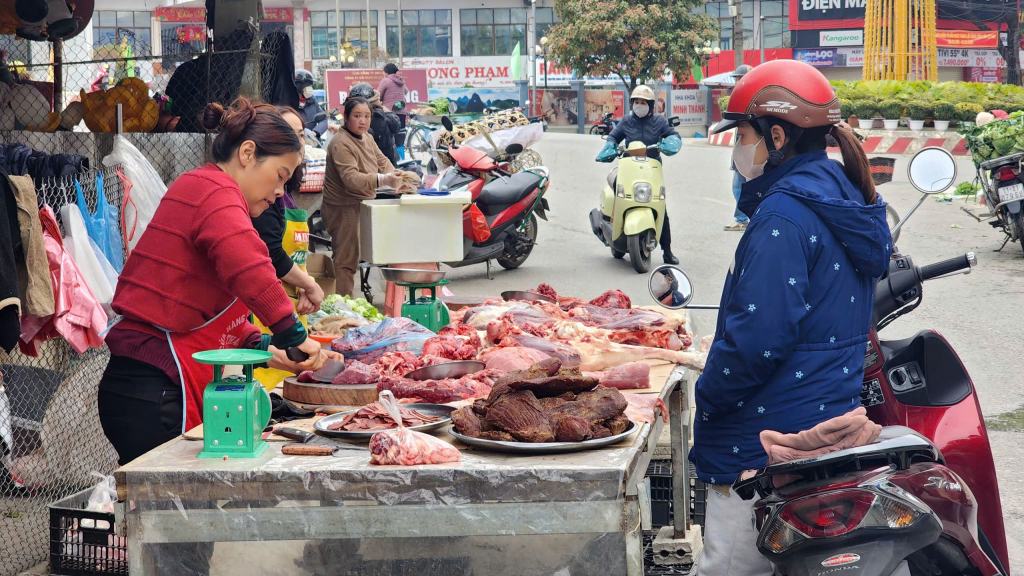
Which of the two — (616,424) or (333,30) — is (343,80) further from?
(616,424)

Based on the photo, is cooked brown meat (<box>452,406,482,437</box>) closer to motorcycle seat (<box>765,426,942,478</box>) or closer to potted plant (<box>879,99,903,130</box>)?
motorcycle seat (<box>765,426,942,478</box>)

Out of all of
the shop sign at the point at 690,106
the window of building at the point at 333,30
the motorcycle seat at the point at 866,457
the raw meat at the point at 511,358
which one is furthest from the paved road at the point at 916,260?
the window of building at the point at 333,30

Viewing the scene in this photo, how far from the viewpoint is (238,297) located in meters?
3.74

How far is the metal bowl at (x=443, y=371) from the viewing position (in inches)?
173

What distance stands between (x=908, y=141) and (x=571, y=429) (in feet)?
87.1

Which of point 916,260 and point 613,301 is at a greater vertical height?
point 613,301

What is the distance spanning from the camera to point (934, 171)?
475 cm

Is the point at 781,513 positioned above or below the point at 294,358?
below

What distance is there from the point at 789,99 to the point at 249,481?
1901 mm

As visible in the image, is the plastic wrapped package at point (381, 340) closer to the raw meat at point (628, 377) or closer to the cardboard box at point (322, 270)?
the raw meat at point (628, 377)

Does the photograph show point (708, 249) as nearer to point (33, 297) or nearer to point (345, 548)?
point (33, 297)

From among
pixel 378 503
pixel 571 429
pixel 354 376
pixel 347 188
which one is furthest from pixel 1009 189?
pixel 378 503

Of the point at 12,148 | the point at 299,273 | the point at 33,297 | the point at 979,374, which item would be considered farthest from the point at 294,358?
the point at 979,374

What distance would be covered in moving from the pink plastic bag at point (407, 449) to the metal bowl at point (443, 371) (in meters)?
1.10
